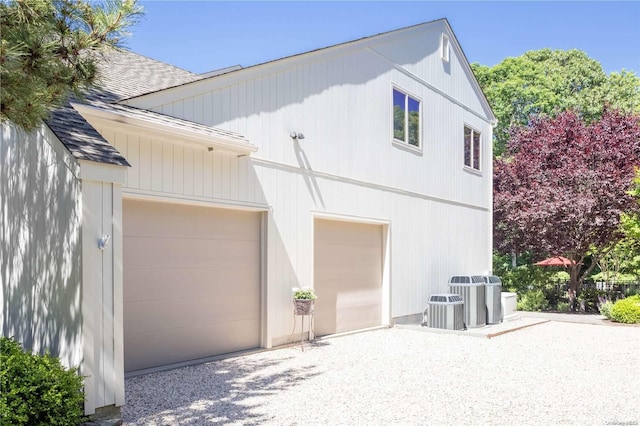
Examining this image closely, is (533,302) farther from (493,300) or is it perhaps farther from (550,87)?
(550,87)

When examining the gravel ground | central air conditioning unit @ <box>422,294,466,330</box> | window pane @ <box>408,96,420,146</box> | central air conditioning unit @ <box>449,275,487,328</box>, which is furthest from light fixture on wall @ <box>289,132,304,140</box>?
central air conditioning unit @ <box>449,275,487,328</box>

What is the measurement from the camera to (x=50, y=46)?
3607mm

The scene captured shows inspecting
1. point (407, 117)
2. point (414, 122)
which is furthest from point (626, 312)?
point (407, 117)

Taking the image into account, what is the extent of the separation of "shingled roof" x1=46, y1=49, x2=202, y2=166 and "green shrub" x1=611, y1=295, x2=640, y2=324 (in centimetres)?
1143

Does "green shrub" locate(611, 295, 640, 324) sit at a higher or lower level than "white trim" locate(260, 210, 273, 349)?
lower

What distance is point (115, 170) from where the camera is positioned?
496 cm

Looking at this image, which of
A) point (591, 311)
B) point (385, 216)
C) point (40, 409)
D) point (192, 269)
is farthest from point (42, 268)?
point (591, 311)

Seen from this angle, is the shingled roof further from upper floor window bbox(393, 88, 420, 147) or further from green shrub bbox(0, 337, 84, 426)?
upper floor window bbox(393, 88, 420, 147)

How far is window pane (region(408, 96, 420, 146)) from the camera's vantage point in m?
12.4

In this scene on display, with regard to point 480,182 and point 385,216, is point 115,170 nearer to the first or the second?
point 385,216

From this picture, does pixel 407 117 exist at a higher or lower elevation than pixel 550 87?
lower

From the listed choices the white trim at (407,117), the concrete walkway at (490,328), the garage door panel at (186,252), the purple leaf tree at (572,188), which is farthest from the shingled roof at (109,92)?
the purple leaf tree at (572,188)

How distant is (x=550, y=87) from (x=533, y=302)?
649 inches

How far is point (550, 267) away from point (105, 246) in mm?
16156
